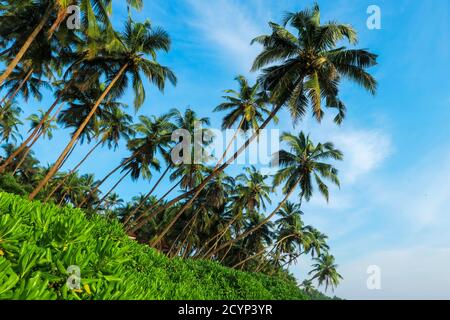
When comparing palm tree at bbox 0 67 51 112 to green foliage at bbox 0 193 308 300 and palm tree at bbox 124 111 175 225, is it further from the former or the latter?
green foliage at bbox 0 193 308 300

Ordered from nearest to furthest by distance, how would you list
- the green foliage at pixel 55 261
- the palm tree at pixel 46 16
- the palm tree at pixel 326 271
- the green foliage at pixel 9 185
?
the green foliage at pixel 55 261
the palm tree at pixel 46 16
the green foliage at pixel 9 185
the palm tree at pixel 326 271

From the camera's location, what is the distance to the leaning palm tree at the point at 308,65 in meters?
17.0

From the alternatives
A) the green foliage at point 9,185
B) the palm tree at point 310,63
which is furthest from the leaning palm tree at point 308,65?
the green foliage at point 9,185

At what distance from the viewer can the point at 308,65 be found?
58.4 ft

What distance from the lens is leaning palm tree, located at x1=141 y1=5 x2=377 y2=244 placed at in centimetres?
1702

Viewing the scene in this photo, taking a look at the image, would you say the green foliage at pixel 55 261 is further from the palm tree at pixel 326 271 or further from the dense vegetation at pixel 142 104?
the palm tree at pixel 326 271

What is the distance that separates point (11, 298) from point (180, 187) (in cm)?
3094

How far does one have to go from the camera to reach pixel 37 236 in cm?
376

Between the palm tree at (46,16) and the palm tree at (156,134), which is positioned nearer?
the palm tree at (46,16)

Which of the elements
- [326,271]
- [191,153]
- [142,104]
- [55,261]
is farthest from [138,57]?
[326,271]

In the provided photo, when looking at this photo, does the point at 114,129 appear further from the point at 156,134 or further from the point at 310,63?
the point at 310,63

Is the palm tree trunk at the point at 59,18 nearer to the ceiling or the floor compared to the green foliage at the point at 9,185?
nearer to the ceiling

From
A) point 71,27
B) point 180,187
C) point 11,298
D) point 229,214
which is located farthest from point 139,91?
point 229,214

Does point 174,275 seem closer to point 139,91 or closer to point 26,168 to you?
point 139,91
